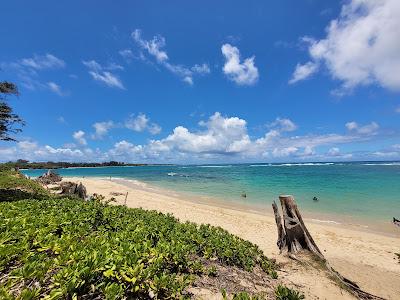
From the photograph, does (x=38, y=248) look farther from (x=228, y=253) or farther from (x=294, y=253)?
(x=294, y=253)

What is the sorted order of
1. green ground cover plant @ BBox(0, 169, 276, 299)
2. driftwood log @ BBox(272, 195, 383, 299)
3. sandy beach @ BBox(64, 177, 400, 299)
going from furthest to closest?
driftwood log @ BBox(272, 195, 383, 299) → sandy beach @ BBox(64, 177, 400, 299) → green ground cover plant @ BBox(0, 169, 276, 299)

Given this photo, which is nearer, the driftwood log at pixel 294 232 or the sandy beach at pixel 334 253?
the sandy beach at pixel 334 253

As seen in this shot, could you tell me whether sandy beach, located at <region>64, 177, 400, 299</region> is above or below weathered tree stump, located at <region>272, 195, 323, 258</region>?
below

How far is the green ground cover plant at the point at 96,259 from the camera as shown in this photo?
3.18 m

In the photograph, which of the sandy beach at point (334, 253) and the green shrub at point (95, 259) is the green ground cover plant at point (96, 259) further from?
the sandy beach at point (334, 253)

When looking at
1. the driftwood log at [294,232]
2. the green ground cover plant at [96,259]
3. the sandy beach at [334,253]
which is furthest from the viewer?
the driftwood log at [294,232]

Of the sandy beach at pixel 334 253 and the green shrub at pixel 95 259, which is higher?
the green shrub at pixel 95 259

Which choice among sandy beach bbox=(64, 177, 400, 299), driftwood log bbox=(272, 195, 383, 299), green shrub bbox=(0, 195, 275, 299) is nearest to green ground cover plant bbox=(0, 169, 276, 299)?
green shrub bbox=(0, 195, 275, 299)

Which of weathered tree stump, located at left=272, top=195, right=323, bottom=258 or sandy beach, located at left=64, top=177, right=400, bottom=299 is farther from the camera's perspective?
weathered tree stump, located at left=272, top=195, right=323, bottom=258

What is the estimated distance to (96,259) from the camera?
3539 millimetres

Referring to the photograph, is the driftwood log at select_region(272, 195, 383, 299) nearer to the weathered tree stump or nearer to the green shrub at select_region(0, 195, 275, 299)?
the weathered tree stump

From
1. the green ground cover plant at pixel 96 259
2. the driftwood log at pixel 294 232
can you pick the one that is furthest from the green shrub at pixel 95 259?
the driftwood log at pixel 294 232

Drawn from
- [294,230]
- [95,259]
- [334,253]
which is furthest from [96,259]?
[334,253]

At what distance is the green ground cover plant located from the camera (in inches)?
125
